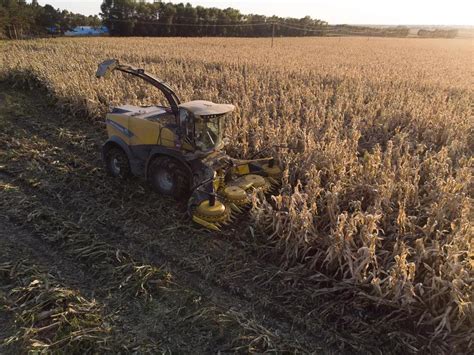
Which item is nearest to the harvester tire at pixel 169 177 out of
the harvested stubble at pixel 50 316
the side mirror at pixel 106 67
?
the side mirror at pixel 106 67

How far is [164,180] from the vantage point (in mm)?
5797

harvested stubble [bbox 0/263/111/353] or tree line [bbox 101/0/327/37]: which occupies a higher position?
tree line [bbox 101/0/327/37]

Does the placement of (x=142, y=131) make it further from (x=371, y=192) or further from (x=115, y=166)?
(x=371, y=192)

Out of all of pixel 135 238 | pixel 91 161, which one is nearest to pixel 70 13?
pixel 91 161

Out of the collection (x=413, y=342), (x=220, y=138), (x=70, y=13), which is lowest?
(x=413, y=342)

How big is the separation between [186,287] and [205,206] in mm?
1235

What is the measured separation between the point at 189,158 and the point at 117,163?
69.4 inches

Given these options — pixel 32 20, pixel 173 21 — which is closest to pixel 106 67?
pixel 32 20

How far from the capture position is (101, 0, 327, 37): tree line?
50.5 meters

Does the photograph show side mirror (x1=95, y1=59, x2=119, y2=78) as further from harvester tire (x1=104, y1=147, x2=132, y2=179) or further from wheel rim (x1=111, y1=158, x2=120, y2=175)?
wheel rim (x1=111, y1=158, x2=120, y2=175)

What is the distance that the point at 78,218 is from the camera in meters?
5.41

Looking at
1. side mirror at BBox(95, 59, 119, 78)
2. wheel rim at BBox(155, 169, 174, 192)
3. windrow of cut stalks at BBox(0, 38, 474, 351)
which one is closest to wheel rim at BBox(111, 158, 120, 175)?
wheel rim at BBox(155, 169, 174, 192)

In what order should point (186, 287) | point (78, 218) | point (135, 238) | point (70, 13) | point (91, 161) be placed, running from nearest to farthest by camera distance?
point (186, 287), point (135, 238), point (78, 218), point (91, 161), point (70, 13)

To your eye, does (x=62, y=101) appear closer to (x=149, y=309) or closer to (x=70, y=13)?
(x=149, y=309)
